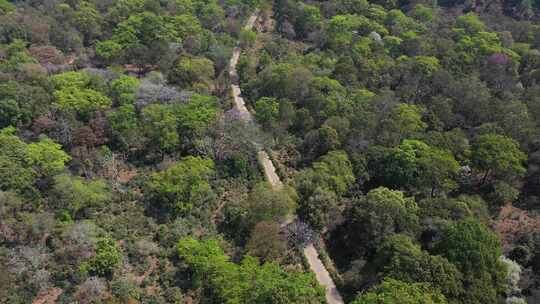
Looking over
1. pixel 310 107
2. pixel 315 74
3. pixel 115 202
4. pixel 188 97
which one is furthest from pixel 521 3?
pixel 115 202

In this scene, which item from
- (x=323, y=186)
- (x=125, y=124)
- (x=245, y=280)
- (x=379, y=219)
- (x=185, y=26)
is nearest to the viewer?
(x=245, y=280)

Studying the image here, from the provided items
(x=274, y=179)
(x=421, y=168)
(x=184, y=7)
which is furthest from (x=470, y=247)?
(x=184, y=7)

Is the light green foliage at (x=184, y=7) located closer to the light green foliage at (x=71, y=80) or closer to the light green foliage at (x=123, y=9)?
the light green foliage at (x=123, y=9)

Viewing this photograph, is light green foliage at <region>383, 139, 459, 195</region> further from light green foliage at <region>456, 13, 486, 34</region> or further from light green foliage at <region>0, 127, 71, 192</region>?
light green foliage at <region>456, 13, 486, 34</region>

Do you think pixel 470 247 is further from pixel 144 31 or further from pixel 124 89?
pixel 144 31

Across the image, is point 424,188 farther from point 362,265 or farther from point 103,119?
point 103,119

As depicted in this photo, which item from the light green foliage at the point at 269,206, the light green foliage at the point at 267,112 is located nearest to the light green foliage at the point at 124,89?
the light green foliage at the point at 267,112

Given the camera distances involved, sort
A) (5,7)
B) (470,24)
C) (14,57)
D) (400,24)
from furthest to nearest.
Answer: (400,24) < (470,24) < (5,7) < (14,57)
